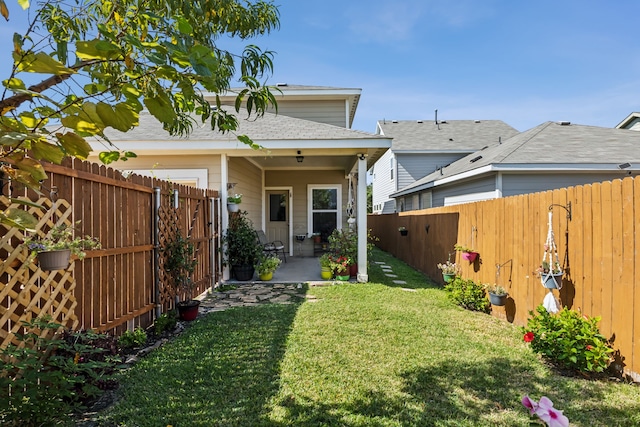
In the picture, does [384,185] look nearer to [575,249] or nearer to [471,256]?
[471,256]

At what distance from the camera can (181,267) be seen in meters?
4.77

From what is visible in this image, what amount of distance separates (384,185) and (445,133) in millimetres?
4577

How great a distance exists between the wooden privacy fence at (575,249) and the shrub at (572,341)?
0.46ft

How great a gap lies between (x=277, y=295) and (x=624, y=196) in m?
4.89

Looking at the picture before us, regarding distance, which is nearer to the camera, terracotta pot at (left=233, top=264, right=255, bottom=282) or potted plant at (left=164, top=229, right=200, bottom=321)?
potted plant at (left=164, top=229, right=200, bottom=321)

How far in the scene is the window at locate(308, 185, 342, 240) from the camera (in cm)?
1091

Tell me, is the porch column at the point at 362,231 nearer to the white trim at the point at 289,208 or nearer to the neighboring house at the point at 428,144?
the white trim at the point at 289,208

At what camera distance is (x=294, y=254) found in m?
11.1

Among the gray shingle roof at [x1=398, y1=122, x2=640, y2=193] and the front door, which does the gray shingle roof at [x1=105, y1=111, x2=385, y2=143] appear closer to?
the front door

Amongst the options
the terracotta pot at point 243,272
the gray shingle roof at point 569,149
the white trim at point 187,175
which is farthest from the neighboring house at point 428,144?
the white trim at point 187,175

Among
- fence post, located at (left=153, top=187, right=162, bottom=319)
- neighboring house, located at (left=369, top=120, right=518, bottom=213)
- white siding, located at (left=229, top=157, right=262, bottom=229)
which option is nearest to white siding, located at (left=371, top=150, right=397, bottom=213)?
neighboring house, located at (left=369, top=120, right=518, bottom=213)

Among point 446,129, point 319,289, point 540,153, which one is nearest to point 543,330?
point 319,289

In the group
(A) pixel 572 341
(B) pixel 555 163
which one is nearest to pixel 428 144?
(B) pixel 555 163

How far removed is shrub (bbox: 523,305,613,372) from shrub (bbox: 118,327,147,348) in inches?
156
